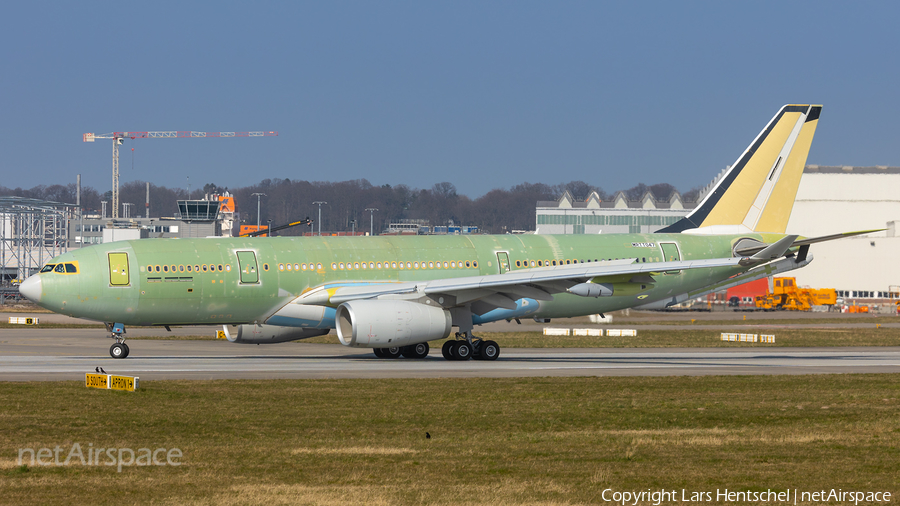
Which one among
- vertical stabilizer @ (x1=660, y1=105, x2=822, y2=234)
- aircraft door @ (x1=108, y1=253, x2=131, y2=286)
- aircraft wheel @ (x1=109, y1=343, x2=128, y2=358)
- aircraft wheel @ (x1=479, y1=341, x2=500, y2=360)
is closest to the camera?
aircraft door @ (x1=108, y1=253, x2=131, y2=286)

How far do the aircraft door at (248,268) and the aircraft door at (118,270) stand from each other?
12.6 ft

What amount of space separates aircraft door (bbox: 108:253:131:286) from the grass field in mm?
8755

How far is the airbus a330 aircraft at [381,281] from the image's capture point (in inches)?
1261

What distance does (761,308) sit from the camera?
9788 cm

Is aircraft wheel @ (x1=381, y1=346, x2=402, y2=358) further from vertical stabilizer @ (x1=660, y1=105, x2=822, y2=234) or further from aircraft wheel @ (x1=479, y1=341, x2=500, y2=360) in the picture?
vertical stabilizer @ (x1=660, y1=105, x2=822, y2=234)

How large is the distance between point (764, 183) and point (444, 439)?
2884 cm

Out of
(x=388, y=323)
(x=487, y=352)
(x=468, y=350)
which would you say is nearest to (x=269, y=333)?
(x=388, y=323)

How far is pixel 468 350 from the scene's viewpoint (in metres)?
34.4

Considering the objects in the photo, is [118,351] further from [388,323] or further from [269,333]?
[388,323]

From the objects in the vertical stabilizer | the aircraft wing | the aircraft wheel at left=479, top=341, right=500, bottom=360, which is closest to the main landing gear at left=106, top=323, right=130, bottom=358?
the aircraft wing

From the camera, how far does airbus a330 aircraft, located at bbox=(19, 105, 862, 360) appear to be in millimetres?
32031

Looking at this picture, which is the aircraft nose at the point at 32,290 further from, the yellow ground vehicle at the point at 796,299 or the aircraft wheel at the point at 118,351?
the yellow ground vehicle at the point at 796,299

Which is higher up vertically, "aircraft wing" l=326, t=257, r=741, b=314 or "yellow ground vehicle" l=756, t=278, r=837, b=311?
"aircraft wing" l=326, t=257, r=741, b=314

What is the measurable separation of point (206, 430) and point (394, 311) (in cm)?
1479
